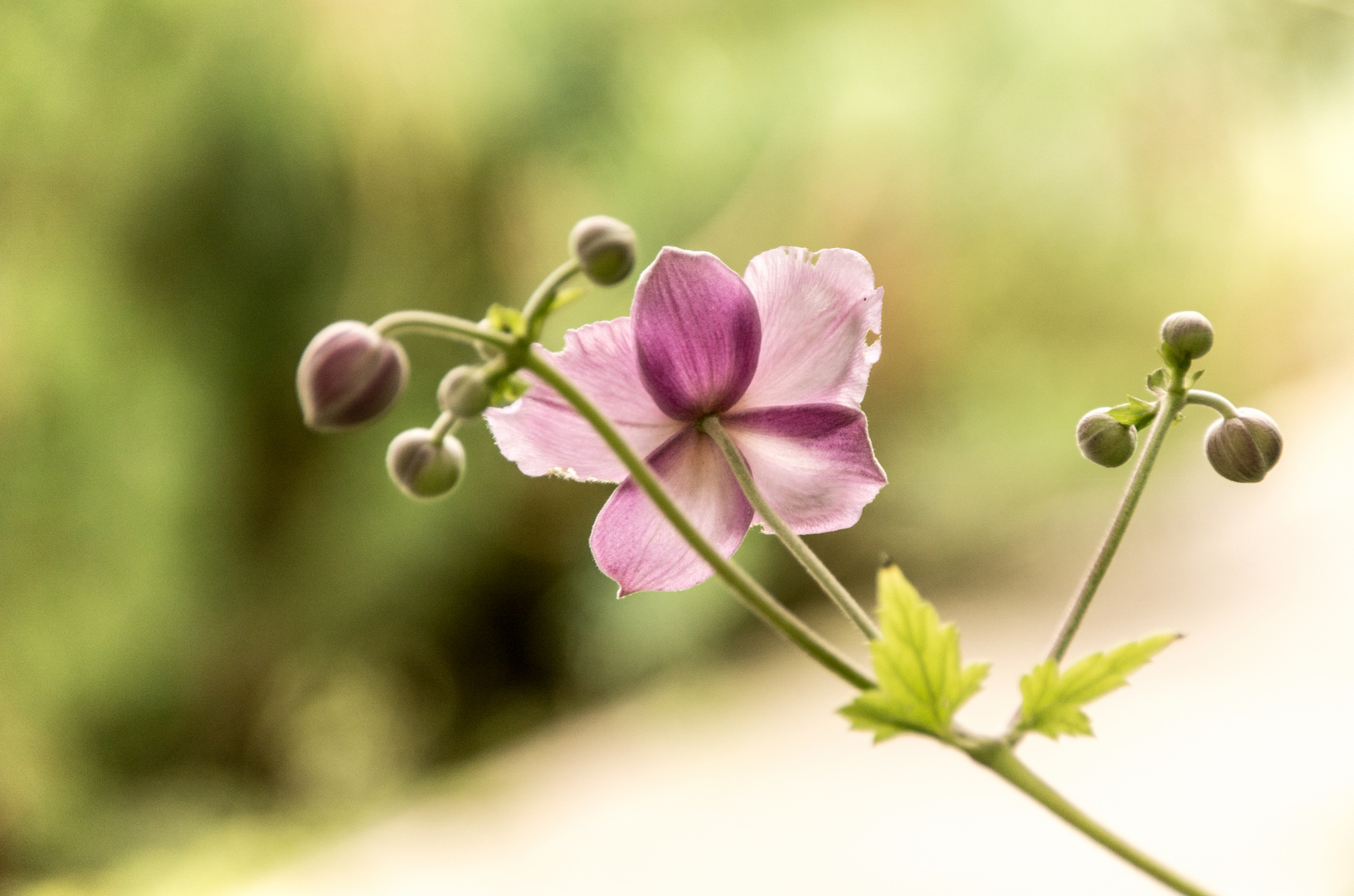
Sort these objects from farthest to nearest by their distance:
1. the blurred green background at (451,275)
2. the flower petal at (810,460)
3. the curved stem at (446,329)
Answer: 1. the blurred green background at (451,275)
2. the flower petal at (810,460)
3. the curved stem at (446,329)

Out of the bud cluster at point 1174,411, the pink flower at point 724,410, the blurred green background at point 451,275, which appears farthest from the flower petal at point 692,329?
the blurred green background at point 451,275

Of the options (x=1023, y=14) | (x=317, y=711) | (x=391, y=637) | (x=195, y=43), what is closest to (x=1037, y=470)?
(x=1023, y=14)

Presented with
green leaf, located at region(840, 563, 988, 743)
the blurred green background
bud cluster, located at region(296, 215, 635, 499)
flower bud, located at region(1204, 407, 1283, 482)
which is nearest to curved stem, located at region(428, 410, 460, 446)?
bud cluster, located at region(296, 215, 635, 499)

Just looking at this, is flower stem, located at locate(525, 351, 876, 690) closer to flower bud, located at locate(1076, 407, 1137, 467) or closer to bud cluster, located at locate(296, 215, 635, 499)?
bud cluster, located at locate(296, 215, 635, 499)

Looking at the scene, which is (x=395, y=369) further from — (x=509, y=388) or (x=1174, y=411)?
(x=1174, y=411)

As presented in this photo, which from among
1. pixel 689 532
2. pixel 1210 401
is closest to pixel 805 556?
A: pixel 689 532

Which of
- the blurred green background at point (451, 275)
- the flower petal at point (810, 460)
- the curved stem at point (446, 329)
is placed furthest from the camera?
the blurred green background at point (451, 275)

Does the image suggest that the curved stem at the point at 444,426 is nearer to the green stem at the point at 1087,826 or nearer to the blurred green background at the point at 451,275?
the green stem at the point at 1087,826
